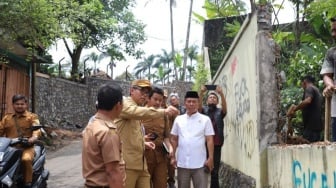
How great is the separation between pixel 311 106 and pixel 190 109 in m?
1.87

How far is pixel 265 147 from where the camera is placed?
560 centimetres

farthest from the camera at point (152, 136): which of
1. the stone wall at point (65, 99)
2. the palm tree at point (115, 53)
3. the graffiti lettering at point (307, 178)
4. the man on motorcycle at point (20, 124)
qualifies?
the palm tree at point (115, 53)

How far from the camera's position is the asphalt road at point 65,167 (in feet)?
31.7

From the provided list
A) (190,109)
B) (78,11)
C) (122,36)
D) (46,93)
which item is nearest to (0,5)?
(78,11)

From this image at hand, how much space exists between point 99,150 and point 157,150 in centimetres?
285

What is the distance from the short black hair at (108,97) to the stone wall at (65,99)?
49.9ft

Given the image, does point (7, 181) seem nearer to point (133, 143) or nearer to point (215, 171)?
point (133, 143)

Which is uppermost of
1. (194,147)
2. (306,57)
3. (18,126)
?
(306,57)

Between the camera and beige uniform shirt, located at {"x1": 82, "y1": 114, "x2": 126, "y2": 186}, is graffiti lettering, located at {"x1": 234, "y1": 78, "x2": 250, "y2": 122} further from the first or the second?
beige uniform shirt, located at {"x1": 82, "y1": 114, "x2": 126, "y2": 186}

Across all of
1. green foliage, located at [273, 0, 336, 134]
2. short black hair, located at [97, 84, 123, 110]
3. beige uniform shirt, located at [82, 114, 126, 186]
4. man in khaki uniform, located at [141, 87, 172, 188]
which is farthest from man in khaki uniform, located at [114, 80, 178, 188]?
green foliage, located at [273, 0, 336, 134]

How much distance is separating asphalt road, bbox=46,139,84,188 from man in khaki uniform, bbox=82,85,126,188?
5.97m

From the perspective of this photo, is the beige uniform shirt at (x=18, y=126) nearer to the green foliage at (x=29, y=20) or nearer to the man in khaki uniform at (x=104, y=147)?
the green foliage at (x=29, y=20)

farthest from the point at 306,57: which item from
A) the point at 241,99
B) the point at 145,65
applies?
the point at 145,65

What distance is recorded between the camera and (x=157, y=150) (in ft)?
20.4
